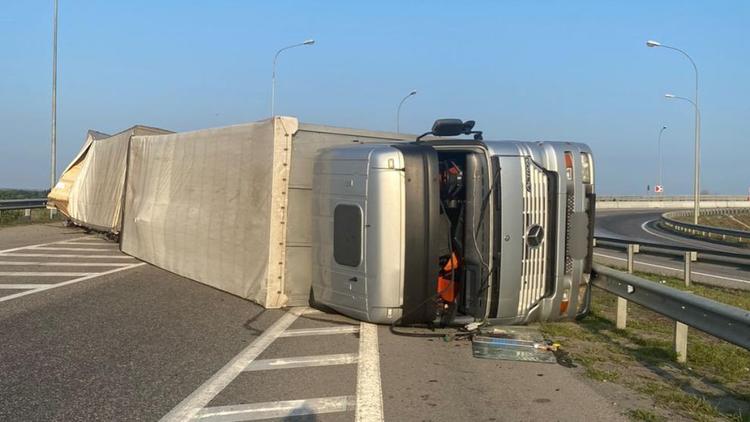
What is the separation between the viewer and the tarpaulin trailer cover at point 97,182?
16.3 metres

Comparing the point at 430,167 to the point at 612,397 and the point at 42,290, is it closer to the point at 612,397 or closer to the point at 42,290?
the point at 612,397

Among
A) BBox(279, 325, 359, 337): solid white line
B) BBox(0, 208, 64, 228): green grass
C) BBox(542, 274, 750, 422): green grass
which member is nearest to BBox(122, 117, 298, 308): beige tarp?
BBox(279, 325, 359, 337): solid white line

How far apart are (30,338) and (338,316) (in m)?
3.56

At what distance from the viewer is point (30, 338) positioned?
6.65 metres

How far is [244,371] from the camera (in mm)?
5625

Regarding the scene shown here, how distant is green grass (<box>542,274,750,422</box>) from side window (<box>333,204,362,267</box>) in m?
2.40

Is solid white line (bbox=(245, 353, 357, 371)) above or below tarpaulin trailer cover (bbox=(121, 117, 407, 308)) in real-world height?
below

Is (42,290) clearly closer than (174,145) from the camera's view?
Yes

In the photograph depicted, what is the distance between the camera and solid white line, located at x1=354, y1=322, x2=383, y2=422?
4.49 meters

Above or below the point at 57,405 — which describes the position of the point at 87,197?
above

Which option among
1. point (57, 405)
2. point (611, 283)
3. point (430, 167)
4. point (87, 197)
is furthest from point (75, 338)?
point (87, 197)

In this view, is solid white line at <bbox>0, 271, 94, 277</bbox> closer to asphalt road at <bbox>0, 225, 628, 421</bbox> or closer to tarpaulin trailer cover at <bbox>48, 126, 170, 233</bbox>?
asphalt road at <bbox>0, 225, 628, 421</bbox>

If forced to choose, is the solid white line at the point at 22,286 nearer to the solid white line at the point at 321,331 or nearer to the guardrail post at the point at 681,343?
the solid white line at the point at 321,331

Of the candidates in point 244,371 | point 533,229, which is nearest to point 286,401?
point 244,371
